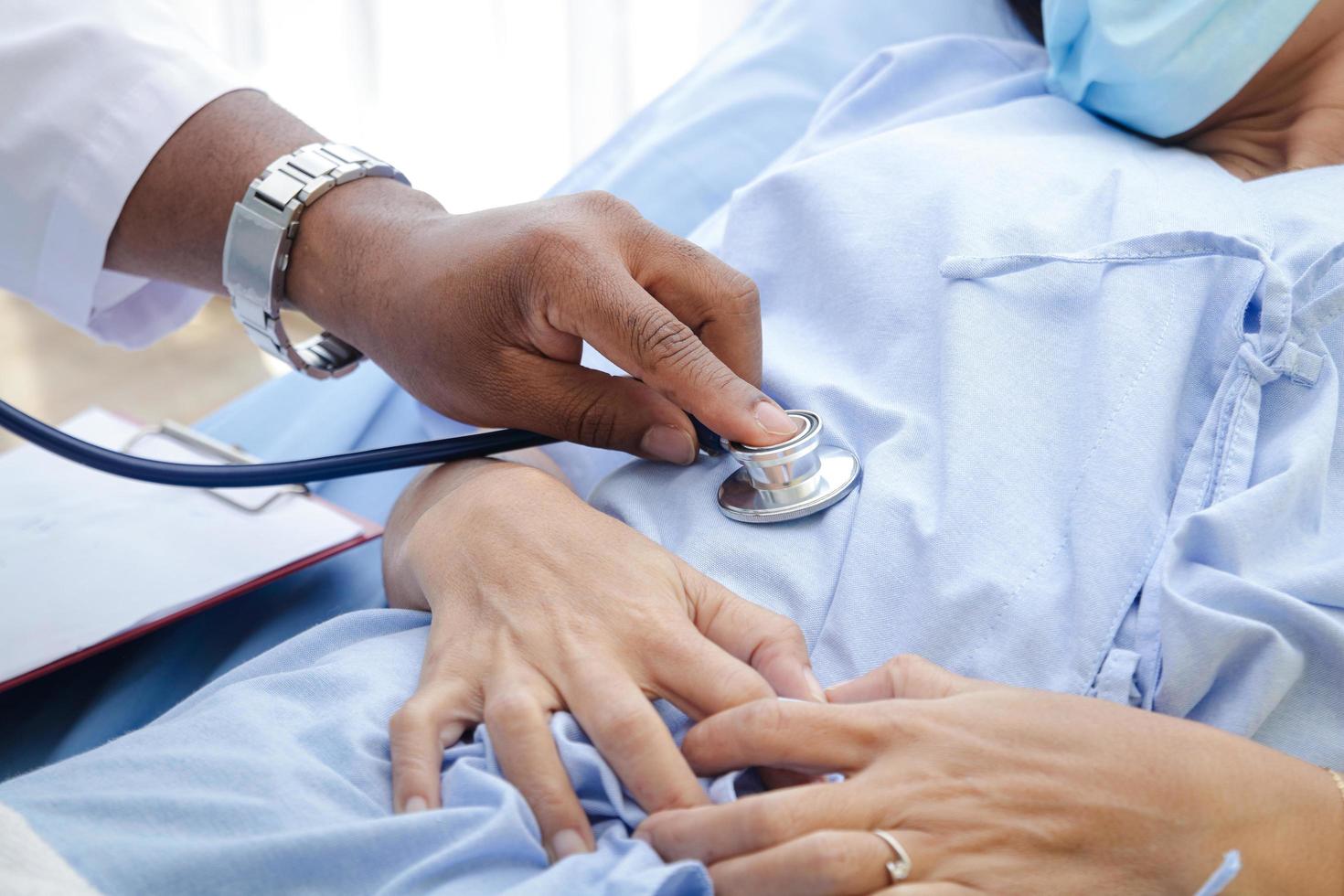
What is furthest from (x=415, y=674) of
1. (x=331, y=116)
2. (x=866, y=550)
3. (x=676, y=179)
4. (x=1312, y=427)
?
(x=331, y=116)

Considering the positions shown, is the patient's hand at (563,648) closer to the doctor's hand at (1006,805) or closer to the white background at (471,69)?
the doctor's hand at (1006,805)

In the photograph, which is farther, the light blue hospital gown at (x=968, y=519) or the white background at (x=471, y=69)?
Answer: the white background at (x=471, y=69)

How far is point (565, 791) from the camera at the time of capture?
612 mm

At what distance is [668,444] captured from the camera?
839 millimetres

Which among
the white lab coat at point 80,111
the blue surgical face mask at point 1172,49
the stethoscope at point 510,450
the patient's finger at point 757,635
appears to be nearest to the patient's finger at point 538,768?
the patient's finger at point 757,635

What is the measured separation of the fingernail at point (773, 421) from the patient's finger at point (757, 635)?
0.11 meters

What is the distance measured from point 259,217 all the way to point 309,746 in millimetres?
513

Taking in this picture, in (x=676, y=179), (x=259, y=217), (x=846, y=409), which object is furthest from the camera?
(x=676, y=179)

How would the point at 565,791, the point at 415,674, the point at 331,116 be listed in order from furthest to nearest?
the point at 331,116 → the point at 415,674 → the point at 565,791

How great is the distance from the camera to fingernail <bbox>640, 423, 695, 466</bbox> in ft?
2.73

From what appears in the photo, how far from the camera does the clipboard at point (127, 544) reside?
91 cm

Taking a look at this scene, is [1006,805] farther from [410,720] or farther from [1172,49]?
[1172,49]

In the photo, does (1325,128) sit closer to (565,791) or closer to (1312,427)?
(1312,427)

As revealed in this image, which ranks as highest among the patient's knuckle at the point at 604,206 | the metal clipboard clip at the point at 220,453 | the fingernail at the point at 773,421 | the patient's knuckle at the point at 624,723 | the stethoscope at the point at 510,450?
the patient's knuckle at the point at 604,206
